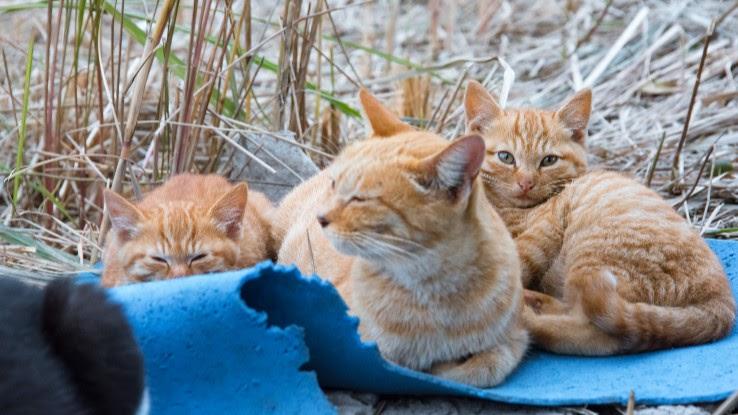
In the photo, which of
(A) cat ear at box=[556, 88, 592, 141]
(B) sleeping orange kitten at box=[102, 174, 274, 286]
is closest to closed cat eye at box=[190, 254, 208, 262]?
(B) sleeping orange kitten at box=[102, 174, 274, 286]

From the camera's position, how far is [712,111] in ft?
15.3

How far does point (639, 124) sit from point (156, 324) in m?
3.11

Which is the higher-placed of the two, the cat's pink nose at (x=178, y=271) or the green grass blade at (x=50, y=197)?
the cat's pink nose at (x=178, y=271)

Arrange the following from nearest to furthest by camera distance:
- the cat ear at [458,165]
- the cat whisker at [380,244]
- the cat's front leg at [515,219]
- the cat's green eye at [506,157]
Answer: the cat ear at [458,165] → the cat whisker at [380,244] → the cat's front leg at [515,219] → the cat's green eye at [506,157]

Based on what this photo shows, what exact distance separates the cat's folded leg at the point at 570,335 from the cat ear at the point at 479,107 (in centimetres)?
96

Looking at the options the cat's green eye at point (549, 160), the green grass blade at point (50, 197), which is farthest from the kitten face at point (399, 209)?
the green grass blade at point (50, 197)

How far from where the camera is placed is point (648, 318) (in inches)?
107

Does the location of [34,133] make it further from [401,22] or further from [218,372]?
[401,22]

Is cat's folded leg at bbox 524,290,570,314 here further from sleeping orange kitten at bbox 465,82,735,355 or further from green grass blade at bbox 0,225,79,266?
green grass blade at bbox 0,225,79,266

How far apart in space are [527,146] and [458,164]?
1197mm

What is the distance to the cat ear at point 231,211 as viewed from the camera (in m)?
3.19

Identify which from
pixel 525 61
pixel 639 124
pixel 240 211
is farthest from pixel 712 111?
pixel 240 211

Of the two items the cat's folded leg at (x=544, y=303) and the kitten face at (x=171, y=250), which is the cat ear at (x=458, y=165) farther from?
the kitten face at (x=171, y=250)

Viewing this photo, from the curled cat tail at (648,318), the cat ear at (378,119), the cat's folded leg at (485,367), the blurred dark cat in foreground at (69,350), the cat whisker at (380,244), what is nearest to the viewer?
the blurred dark cat in foreground at (69,350)
